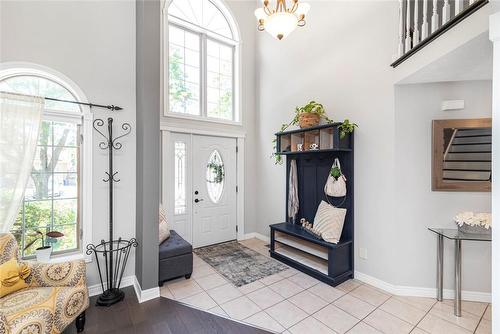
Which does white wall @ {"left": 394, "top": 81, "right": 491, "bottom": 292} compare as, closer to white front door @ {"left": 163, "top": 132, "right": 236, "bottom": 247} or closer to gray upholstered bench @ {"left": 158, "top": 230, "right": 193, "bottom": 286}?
gray upholstered bench @ {"left": 158, "top": 230, "right": 193, "bottom": 286}

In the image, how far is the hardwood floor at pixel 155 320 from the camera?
2117mm

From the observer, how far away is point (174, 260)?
292 centimetres

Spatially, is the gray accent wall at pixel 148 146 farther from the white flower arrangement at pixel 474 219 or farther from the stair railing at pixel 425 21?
the white flower arrangement at pixel 474 219

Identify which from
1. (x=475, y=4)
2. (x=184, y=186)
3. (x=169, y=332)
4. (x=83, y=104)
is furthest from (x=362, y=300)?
(x=83, y=104)

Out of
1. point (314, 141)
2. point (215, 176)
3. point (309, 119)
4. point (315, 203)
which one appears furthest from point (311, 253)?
point (215, 176)

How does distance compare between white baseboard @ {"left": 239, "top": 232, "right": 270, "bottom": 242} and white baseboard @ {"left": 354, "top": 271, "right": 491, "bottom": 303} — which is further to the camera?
white baseboard @ {"left": 239, "top": 232, "right": 270, "bottom": 242}

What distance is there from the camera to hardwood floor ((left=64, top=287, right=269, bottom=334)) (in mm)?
2117

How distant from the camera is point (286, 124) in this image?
166 inches

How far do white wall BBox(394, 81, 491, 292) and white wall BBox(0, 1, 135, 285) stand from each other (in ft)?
10.5

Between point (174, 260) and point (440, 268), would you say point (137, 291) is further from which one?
point (440, 268)

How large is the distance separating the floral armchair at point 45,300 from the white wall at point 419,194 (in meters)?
3.26

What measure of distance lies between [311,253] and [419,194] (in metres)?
1.49

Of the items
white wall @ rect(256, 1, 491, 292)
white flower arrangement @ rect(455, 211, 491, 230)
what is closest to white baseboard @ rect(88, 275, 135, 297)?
white wall @ rect(256, 1, 491, 292)

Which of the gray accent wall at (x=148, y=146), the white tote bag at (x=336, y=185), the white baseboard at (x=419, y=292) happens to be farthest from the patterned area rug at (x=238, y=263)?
the white tote bag at (x=336, y=185)
